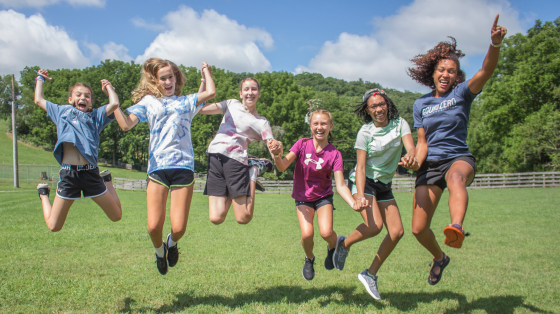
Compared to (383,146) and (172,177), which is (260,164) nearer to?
(172,177)

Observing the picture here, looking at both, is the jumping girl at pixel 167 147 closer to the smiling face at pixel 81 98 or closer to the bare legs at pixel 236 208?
the bare legs at pixel 236 208

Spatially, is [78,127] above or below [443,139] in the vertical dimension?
above

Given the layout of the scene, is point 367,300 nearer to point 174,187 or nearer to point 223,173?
point 223,173

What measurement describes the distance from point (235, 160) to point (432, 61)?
10.2 ft

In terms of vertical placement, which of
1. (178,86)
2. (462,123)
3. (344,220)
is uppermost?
(178,86)

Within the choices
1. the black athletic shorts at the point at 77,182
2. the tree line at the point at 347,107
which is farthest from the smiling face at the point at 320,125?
the tree line at the point at 347,107

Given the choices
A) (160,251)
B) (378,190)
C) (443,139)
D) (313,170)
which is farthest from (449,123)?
(160,251)

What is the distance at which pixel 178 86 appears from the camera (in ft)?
17.9

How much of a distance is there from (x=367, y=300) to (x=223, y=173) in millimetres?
3139

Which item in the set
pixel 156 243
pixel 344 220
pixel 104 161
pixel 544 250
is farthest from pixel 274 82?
pixel 156 243

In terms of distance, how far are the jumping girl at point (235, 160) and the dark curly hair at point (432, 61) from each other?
2.35 metres

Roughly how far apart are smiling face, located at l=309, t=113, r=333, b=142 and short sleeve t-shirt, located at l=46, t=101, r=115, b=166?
119 inches

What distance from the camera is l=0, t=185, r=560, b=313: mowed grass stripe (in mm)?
5617

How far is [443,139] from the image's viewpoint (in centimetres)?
459
